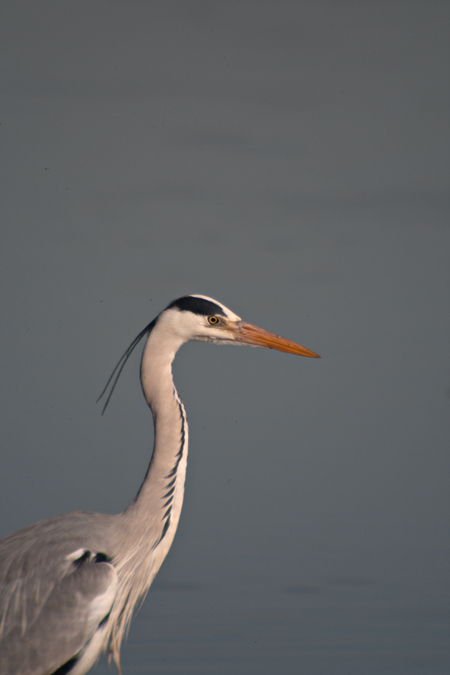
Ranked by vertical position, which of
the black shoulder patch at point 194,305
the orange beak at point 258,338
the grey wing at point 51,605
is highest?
the black shoulder patch at point 194,305

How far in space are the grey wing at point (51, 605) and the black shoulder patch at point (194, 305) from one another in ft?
3.08

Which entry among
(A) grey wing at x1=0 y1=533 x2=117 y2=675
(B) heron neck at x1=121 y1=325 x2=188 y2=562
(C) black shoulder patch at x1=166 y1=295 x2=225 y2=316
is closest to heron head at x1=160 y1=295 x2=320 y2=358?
(C) black shoulder patch at x1=166 y1=295 x2=225 y2=316

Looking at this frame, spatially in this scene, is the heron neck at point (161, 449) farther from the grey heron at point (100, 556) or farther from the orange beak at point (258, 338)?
the orange beak at point (258, 338)

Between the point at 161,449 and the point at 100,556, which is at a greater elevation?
the point at 161,449

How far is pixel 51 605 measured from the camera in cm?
302

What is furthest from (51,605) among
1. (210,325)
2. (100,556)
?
(210,325)

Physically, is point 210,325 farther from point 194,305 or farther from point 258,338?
point 258,338

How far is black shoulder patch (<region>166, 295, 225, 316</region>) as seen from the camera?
321 centimetres

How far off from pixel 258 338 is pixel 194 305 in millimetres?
322

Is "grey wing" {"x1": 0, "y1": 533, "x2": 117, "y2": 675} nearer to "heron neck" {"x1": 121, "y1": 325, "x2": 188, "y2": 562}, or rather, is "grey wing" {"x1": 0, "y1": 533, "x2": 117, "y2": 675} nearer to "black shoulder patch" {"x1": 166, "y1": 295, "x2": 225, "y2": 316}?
"heron neck" {"x1": 121, "y1": 325, "x2": 188, "y2": 562}

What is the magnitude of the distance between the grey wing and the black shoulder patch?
94cm

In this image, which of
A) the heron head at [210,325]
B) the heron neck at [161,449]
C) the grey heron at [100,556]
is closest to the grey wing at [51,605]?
the grey heron at [100,556]

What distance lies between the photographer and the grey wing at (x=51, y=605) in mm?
2992

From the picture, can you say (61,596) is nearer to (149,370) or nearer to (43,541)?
(43,541)
